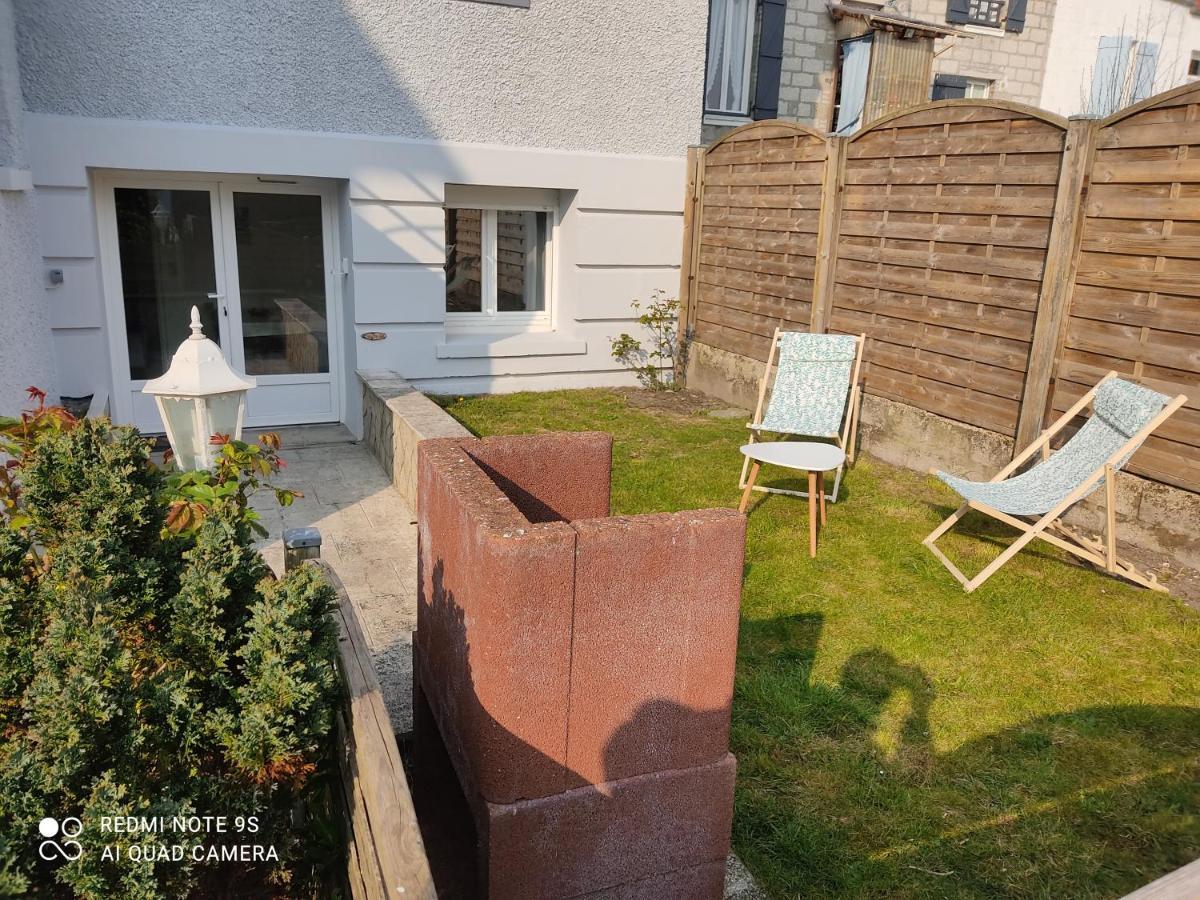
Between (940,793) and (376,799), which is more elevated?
(376,799)

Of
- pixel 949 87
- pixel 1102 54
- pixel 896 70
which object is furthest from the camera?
pixel 1102 54

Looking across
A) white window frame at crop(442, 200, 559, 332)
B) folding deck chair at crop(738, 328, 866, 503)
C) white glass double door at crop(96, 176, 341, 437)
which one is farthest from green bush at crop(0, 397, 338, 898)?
white window frame at crop(442, 200, 559, 332)

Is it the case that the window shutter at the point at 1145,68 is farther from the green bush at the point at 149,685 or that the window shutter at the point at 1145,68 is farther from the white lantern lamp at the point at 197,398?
the green bush at the point at 149,685

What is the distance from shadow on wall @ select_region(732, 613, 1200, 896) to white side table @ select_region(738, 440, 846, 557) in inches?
54.7

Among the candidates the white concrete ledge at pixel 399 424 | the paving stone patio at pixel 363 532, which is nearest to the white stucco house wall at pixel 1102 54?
the white concrete ledge at pixel 399 424

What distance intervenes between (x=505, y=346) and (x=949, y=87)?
28.1 ft

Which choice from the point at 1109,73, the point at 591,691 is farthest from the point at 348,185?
the point at 1109,73

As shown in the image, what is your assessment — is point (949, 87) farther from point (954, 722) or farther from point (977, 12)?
point (954, 722)

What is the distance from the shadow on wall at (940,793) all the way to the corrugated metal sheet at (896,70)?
9626 millimetres

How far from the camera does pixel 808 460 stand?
5.32m

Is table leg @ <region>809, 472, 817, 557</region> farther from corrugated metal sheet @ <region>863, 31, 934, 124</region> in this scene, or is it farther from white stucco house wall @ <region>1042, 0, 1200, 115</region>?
white stucco house wall @ <region>1042, 0, 1200, 115</region>

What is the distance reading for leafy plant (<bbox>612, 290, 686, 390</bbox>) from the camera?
9250 millimetres

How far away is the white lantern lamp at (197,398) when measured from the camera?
3033 mm

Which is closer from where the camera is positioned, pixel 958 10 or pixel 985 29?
pixel 958 10
